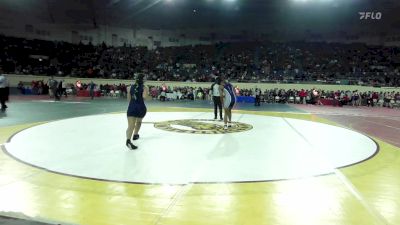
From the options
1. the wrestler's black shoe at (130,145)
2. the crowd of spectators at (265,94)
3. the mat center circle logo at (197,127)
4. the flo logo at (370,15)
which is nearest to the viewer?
the wrestler's black shoe at (130,145)

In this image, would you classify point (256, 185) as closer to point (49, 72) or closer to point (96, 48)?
point (49, 72)

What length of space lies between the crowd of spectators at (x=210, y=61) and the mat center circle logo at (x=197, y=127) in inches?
699

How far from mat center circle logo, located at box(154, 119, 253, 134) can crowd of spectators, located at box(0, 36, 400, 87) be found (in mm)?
17752

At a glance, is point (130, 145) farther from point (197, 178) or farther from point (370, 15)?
point (370, 15)

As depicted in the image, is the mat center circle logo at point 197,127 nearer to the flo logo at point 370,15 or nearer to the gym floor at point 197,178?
the gym floor at point 197,178

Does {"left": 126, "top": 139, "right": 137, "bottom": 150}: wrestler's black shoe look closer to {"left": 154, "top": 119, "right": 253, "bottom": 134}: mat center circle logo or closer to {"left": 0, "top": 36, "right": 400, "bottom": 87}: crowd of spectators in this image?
{"left": 154, "top": 119, "right": 253, "bottom": 134}: mat center circle logo

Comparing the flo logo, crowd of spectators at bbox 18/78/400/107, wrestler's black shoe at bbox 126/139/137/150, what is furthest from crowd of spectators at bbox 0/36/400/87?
wrestler's black shoe at bbox 126/139/137/150

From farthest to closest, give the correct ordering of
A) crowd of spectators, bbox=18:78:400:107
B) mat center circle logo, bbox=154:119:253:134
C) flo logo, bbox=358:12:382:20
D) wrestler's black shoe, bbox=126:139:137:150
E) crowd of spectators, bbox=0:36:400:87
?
crowd of spectators, bbox=0:36:400:87, flo logo, bbox=358:12:382:20, crowd of spectators, bbox=18:78:400:107, mat center circle logo, bbox=154:119:253:134, wrestler's black shoe, bbox=126:139:137:150

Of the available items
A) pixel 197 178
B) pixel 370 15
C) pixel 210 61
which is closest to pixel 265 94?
pixel 210 61

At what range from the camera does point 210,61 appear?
3466cm

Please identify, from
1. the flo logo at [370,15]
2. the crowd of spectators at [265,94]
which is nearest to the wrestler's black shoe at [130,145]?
the crowd of spectators at [265,94]

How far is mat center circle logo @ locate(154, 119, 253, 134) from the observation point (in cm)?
1048

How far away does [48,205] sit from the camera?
14.4 feet

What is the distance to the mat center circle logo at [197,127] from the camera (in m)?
10.5
